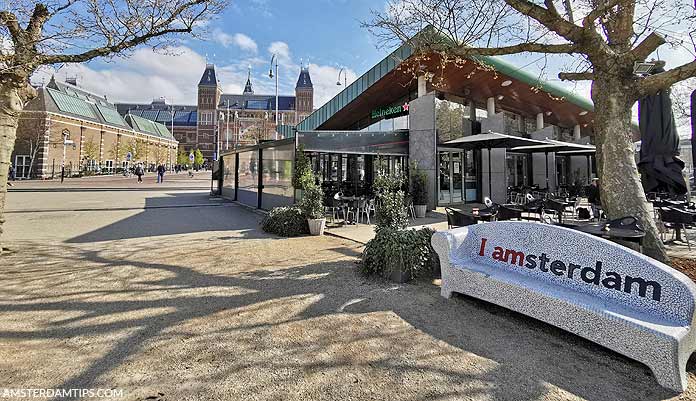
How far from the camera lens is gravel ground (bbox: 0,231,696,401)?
218 cm

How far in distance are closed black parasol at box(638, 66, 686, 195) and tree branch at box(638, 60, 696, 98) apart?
5121 mm

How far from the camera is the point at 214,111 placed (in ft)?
303

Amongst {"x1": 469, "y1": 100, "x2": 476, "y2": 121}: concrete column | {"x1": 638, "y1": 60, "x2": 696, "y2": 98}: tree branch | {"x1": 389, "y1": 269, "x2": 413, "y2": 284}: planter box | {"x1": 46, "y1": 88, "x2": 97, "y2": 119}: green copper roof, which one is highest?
{"x1": 46, "y1": 88, "x2": 97, "y2": 119}: green copper roof

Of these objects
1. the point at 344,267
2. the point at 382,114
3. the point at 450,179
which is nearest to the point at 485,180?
the point at 450,179

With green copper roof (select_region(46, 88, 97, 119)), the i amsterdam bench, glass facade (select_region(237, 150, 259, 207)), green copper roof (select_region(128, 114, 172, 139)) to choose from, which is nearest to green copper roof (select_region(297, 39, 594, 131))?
glass facade (select_region(237, 150, 259, 207))

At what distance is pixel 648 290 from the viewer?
8.00ft

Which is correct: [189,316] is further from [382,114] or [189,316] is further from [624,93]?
[382,114]

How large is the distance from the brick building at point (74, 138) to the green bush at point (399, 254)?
41.1 metres

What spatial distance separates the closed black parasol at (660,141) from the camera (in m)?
8.33

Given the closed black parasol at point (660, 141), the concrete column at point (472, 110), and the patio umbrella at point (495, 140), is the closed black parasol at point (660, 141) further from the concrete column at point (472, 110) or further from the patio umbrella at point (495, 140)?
the concrete column at point (472, 110)

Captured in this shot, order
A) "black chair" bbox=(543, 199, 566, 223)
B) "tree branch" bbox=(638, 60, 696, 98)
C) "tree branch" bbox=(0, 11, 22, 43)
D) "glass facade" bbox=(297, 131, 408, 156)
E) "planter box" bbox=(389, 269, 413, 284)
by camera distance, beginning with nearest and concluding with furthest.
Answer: "tree branch" bbox=(638, 60, 696, 98) < "planter box" bbox=(389, 269, 413, 284) < "tree branch" bbox=(0, 11, 22, 43) < "black chair" bbox=(543, 199, 566, 223) < "glass facade" bbox=(297, 131, 408, 156)

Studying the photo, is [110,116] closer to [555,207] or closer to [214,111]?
[214,111]

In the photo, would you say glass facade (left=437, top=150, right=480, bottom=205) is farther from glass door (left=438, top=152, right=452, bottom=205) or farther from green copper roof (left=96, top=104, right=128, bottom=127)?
green copper roof (left=96, top=104, right=128, bottom=127)

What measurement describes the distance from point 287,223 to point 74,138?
55.1 m
